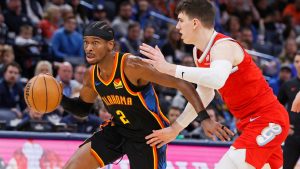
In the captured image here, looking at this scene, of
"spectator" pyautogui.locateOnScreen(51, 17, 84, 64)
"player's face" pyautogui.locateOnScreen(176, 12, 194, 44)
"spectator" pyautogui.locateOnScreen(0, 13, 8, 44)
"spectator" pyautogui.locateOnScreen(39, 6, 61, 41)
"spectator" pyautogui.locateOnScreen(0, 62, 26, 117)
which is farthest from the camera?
"spectator" pyautogui.locateOnScreen(39, 6, 61, 41)

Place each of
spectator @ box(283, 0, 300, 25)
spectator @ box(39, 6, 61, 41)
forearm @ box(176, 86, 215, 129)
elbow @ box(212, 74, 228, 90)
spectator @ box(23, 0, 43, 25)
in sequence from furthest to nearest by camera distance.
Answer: spectator @ box(283, 0, 300, 25), spectator @ box(23, 0, 43, 25), spectator @ box(39, 6, 61, 41), forearm @ box(176, 86, 215, 129), elbow @ box(212, 74, 228, 90)

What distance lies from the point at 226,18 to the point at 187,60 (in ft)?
13.6

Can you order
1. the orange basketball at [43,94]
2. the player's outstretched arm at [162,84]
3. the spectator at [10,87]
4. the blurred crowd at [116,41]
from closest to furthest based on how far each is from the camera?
the player's outstretched arm at [162,84] < the orange basketball at [43,94] < the blurred crowd at [116,41] < the spectator at [10,87]

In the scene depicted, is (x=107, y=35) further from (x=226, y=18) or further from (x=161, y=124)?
(x=226, y=18)

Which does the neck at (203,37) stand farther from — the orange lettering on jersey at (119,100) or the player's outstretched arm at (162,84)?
the orange lettering on jersey at (119,100)

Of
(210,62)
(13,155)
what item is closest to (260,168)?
(210,62)

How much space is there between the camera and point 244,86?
515 centimetres

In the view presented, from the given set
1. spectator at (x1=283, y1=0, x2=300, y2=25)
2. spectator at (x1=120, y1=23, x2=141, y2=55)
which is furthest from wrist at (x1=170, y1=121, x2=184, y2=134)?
spectator at (x1=283, y1=0, x2=300, y2=25)

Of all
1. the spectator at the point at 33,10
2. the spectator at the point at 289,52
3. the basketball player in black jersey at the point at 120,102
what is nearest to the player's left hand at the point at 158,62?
the basketball player in black jersey at the point at 120,102

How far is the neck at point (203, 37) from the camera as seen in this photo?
5184 millimetres

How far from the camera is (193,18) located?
5.18 meters

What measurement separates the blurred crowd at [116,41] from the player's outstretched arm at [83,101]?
2418mm

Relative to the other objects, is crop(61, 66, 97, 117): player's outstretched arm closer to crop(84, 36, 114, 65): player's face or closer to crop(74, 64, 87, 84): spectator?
crop(84, 36, 114, 65): player's face

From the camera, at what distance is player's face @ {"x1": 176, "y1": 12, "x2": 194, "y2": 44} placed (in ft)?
17.0
